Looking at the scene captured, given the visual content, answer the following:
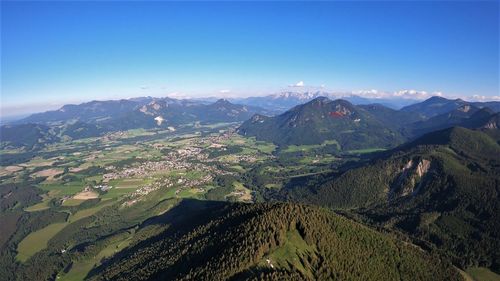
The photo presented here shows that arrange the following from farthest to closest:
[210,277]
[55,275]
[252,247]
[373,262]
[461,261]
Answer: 1. [55,275]
2. [461,261]
3. [373,262]
4. [252,247]
5. [210,277]

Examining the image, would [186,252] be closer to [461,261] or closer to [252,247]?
[252,247]

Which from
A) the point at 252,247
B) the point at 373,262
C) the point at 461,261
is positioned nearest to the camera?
the point at 252,247

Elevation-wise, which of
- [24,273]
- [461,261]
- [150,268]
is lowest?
[24,273]

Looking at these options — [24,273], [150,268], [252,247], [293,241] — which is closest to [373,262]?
[293,241]

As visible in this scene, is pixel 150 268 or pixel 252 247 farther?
pixel 150 268

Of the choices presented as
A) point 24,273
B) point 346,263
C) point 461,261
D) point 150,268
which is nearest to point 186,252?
point 150,268

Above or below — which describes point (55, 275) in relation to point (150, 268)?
below
